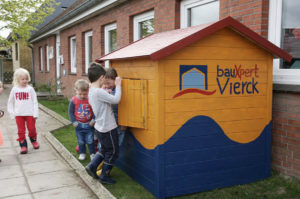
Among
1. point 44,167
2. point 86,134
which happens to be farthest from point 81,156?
point 44,167

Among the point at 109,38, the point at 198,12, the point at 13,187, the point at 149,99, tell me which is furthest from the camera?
the point at 109,38

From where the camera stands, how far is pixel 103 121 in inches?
150

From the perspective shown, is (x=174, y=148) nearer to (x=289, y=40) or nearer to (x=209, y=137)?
(x=209, y=137)

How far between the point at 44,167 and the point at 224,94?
2.90 m

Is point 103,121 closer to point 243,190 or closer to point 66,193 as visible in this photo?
point 66,193

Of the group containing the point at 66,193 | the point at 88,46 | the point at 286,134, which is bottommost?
the point at 66,193

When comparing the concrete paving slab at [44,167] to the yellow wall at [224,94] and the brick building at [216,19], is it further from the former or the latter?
the brick building at [216,19]

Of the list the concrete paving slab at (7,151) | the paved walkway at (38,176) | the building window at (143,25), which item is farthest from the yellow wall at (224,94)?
the building window at (143,25)

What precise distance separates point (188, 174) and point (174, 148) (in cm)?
37

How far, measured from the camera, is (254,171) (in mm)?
3957

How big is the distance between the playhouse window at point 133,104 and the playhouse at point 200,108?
1 centimetres

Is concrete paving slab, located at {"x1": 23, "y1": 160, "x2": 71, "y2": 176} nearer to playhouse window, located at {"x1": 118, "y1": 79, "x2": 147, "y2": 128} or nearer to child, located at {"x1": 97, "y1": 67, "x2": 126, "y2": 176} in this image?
child, located at {"x1": 97, "y1": 67, "x2": 126, "y2": 176}

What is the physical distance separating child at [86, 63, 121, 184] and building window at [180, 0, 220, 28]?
2.57 m

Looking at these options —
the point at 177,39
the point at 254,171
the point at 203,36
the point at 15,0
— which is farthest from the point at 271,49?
the point at 15,0
